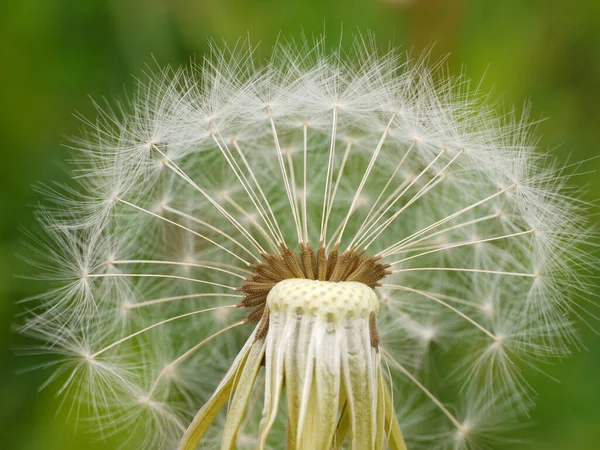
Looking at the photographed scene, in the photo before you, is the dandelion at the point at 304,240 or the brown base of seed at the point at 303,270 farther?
the dandelion at the point at 304,240

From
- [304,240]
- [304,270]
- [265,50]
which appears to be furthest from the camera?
[265,50]

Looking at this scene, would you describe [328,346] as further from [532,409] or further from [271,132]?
[532,409]

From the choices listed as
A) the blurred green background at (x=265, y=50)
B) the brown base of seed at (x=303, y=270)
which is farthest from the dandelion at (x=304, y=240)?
the blurred green background at (x=265, y=50)

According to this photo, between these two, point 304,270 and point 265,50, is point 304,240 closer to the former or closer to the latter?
point 304,270

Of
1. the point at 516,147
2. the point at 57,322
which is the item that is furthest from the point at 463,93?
the point at 57,322

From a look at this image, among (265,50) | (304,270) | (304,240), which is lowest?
(304,270)

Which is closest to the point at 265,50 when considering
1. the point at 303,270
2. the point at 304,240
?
the point at 304,240

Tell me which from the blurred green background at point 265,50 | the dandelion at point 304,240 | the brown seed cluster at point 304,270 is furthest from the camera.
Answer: the blurred green background at point 265,50

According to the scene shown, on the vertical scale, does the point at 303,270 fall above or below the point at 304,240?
below

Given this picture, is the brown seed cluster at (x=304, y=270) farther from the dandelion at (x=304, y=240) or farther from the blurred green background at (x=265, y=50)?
the blurred green background at (x=265, y=50)
